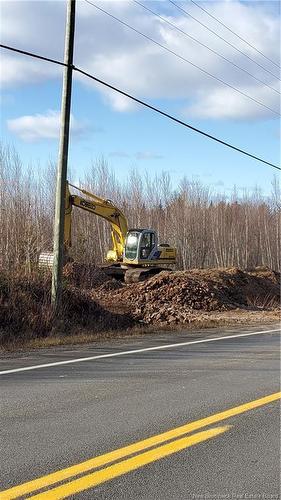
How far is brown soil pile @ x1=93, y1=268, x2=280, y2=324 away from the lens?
17484mm

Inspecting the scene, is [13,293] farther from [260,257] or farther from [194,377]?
[260,257]

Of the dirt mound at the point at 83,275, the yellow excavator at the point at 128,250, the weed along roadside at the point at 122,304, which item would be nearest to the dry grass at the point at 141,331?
the weed along roadside at the point at 122,304

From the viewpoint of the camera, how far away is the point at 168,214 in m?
38.7

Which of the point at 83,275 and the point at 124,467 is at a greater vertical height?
the point at 83,275

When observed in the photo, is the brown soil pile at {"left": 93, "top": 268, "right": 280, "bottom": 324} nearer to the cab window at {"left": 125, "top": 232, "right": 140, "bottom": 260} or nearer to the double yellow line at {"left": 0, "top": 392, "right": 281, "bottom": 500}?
the cab window at {"left": 125, "top": 232, "right": 140, "bottom": 260}

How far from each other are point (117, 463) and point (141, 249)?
2184 cm

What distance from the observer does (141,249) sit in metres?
26.1

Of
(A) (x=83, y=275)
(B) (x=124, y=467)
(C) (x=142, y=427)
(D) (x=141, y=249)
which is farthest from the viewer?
(D) (x=141, y=249)

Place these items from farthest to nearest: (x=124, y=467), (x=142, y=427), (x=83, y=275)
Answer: (x=83, y=275) < (x=142, y=427) < (x=124, y=467)

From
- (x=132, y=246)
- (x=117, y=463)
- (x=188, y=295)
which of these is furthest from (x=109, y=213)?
(x=117, y=463)

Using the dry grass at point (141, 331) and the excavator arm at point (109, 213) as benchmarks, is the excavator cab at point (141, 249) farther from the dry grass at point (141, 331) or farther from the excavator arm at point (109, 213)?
the dry grass at point (141, 331)

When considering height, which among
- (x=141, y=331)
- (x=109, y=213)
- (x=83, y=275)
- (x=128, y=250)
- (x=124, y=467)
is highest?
(x=109, y=213)

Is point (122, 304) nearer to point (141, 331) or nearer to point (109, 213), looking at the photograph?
point (141, 331)

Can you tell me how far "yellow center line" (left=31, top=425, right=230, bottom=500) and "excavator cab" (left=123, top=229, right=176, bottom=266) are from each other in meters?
20.8
